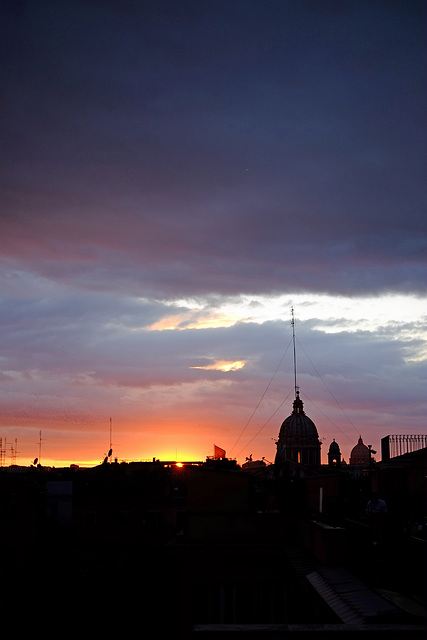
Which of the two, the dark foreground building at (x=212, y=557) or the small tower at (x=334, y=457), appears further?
the small tower at (x=334, y=457)

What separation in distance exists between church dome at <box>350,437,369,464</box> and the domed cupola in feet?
95.9

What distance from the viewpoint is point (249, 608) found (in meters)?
27.0

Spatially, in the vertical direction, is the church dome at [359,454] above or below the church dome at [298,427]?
below

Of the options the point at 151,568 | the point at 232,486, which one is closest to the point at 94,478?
the point at 151,568

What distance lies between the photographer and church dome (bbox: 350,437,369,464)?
487 feet

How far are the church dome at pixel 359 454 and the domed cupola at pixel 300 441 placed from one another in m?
29.2

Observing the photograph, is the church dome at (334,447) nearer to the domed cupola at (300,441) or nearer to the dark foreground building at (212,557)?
the domed cupola at (300,441)

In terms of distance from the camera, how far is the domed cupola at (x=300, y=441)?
391ft

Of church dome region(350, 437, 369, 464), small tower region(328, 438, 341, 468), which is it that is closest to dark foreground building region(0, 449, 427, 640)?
small tower region(328, 438, 341, 468)

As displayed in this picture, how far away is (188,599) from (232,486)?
6.84m

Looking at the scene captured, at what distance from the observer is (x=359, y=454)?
150500 millimetres

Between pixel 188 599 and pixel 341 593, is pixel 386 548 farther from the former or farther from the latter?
pixel 188 599

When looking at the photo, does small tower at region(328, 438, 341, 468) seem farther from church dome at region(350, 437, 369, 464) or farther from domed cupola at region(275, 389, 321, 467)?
church dome at region(350, 437, 369, 464)

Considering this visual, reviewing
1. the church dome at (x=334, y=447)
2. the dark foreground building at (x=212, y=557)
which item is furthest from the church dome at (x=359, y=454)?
the dark foreground building at (x=212, y=557)
